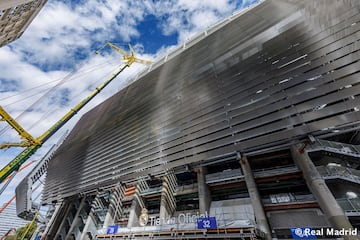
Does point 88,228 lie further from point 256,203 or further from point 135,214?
point 256,203

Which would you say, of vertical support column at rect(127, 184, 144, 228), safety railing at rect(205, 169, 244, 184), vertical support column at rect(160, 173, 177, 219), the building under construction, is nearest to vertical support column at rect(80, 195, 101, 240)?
the building under construction

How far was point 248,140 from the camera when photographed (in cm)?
1748

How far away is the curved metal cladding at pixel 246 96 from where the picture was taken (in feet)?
48.5

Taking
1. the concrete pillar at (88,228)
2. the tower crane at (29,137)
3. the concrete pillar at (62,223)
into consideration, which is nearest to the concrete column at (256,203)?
the concrete pillar at (88,228)

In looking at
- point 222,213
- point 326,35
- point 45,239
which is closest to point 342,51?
point 326,35

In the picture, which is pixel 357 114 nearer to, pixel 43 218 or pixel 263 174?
pixel 263 174

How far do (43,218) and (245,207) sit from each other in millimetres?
47440

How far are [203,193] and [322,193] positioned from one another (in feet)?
34.8

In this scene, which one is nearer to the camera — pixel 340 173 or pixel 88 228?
pixel 340 173

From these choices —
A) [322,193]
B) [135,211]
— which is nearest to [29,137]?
[135,211]

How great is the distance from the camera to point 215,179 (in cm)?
1992

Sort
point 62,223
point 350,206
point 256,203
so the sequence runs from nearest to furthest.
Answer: point 350,206, point 256,203, point 62,223

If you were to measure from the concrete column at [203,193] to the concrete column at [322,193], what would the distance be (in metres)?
9.85

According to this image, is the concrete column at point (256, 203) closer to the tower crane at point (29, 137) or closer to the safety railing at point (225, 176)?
the safety railing at point (225, 176)
